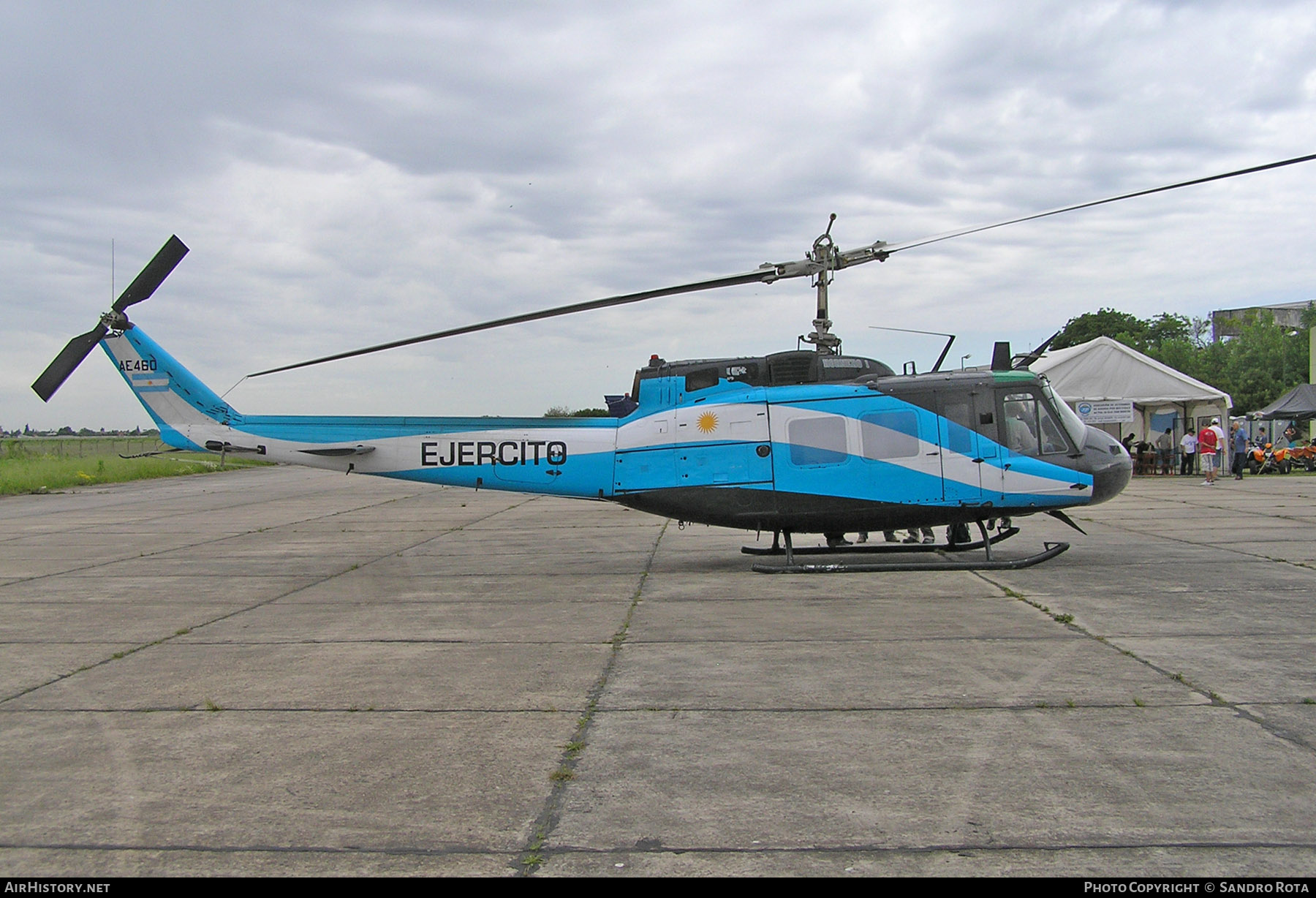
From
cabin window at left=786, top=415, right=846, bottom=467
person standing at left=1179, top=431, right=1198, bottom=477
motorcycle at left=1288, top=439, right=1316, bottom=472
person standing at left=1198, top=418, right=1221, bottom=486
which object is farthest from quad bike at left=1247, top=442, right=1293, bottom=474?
cabin window at left=786, top=415, right=846, bottom=467

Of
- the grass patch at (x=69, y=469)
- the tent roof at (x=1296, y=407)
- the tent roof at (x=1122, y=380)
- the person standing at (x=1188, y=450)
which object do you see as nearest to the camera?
the tent roof at (x=1122, y=380)

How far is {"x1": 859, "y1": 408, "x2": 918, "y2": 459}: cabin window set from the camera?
11.1 meters

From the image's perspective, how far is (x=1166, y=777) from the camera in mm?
4457

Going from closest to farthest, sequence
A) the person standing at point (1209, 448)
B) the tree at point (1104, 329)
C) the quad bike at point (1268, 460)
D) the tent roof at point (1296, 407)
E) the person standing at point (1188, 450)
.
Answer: the person standing at point (1209, 448), the person standing at point (1188, 450), the quad bike at point (1268, 460), the tent roof at point (1296, 407), the tree at point (1104, 329)

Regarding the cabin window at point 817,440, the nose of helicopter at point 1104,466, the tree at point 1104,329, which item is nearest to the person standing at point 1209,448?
the nose of helicopter at point 1104,466

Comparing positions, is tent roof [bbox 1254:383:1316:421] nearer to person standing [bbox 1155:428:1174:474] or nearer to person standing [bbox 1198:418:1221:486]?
person standing [bbox 1155:428:1174:474]

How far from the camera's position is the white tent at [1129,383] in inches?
1112

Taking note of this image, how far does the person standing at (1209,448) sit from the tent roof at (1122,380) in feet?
4.43

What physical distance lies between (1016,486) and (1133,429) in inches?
913

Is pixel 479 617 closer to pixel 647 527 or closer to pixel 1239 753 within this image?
pixel 1239 753

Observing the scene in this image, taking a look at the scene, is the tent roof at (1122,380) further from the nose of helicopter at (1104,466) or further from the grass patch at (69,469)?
the grass patch at (69,469)

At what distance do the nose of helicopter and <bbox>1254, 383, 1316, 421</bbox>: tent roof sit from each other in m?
26.6

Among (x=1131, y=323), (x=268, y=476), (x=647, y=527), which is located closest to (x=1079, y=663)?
(x=647, y=527)

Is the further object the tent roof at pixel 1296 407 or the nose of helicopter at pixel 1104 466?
the tent roof at pixel 1296 407
